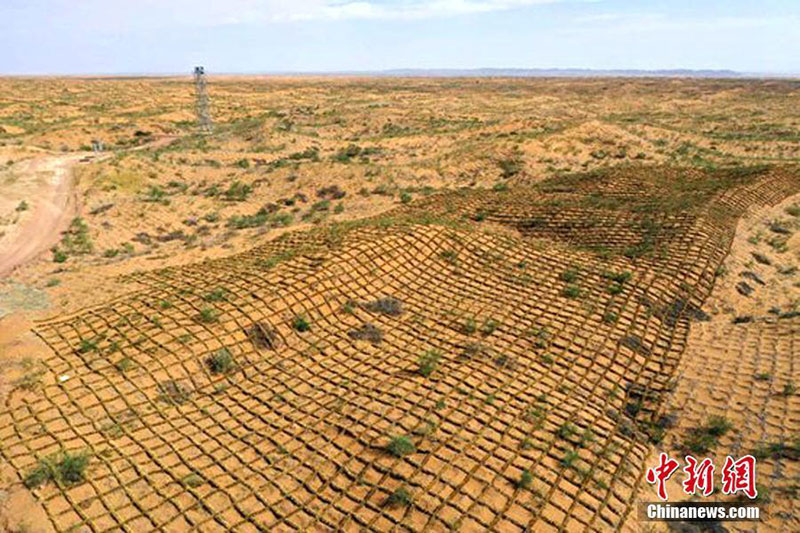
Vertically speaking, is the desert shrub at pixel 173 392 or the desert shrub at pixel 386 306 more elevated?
the desert shrub at pixel 386 306

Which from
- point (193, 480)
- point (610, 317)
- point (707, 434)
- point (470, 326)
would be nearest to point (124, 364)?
point (193, 480)

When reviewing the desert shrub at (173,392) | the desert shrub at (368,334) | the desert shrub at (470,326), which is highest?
the desert shrub at (470,326)

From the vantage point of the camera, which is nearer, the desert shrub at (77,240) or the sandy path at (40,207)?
the sandy path at (40,207)

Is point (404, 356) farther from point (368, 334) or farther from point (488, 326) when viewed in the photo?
point (488, 326)

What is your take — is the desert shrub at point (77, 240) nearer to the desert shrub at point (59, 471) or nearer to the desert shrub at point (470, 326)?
the desert shrub at point (59, 471)

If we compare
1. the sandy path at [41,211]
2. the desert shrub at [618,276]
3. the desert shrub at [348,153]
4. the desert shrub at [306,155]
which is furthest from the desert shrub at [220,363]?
the desert shrub at [306,155]

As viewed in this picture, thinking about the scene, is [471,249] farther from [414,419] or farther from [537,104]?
[537,104]

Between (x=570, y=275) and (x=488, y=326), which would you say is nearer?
(x=488, y=326)
